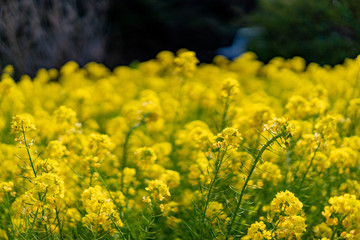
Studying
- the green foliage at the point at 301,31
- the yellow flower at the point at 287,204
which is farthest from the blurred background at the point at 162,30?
the yellow flower at the point at 287,204

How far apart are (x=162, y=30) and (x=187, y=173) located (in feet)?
21.6

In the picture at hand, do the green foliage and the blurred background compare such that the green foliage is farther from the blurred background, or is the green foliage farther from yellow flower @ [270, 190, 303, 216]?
yellow flower @ [270, 190, 303, 216]

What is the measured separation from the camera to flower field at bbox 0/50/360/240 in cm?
193

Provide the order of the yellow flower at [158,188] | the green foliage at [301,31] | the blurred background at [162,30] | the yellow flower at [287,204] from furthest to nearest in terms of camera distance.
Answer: the green foliage at [301,31]
the blurred background at [162,30]
the yellow flower at [158,188]
the yellow flower at [287,204]

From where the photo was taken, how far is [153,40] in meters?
9.34

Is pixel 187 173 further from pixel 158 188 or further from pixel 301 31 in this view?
pixel 301 31

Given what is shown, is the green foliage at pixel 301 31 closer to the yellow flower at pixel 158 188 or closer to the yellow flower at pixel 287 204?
the yellow flower at pixel 287 204

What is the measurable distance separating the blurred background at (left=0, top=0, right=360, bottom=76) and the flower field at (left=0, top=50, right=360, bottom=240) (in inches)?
75.1

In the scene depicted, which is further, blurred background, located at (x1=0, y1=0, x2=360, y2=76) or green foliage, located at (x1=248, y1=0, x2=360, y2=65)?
green foliage, located at (x1=248, y1=0, x2=360, y2=65)

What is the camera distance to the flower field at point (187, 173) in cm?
193

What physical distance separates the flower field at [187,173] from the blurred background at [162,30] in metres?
1.91

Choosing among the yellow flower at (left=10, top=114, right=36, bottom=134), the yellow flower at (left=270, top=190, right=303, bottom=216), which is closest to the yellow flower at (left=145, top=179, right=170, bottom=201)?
the yellow flower at (left=270, top=190, right=303, bottom=216)

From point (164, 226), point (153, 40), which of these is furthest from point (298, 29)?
point (164, 226)

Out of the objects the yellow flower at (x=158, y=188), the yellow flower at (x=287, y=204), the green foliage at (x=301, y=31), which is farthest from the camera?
the green foliage at (x=301, y=31)
